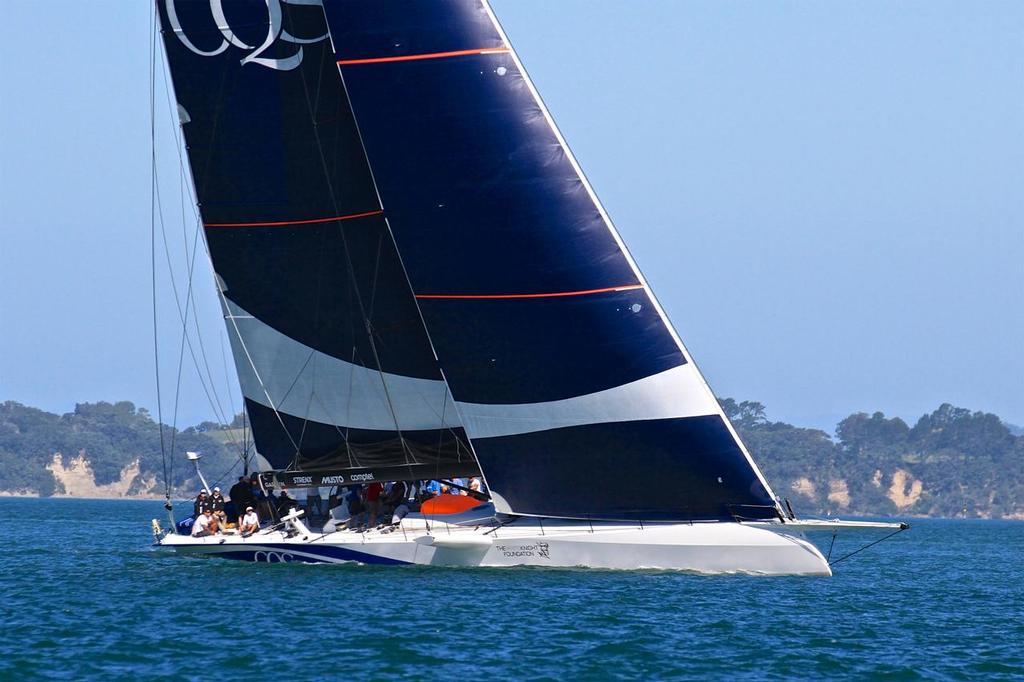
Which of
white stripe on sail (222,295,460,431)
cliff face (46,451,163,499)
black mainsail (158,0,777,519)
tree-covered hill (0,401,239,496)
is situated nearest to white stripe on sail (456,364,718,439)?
black mainsail (158,0,777,519)

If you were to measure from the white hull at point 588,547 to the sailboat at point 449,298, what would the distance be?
4 centimetres

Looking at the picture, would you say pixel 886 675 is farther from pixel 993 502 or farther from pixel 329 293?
pixel 993 502

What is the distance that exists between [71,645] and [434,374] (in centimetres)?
1009

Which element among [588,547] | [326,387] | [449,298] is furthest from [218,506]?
[588,547]

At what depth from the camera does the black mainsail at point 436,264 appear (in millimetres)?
27328

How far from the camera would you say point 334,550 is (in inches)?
1118

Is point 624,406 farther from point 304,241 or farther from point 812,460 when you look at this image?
point 812,460

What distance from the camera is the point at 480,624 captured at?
22656 millimetres

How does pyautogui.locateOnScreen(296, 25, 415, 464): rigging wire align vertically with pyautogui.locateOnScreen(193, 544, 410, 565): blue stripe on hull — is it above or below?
above

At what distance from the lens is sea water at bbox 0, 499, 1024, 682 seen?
1989 cm

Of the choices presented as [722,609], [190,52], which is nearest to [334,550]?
[722,609]

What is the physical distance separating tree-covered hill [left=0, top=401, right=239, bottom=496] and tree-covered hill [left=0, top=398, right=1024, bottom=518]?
0.31ft

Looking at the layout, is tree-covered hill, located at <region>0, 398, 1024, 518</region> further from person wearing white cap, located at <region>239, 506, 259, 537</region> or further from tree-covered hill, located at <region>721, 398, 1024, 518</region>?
person wearing white cap, located at <region>239, 506, 259, 537</region>

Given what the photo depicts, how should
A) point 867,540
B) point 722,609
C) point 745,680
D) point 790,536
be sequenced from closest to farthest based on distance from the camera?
point 745,680
point 722,609
point 790,536
point 867,540
